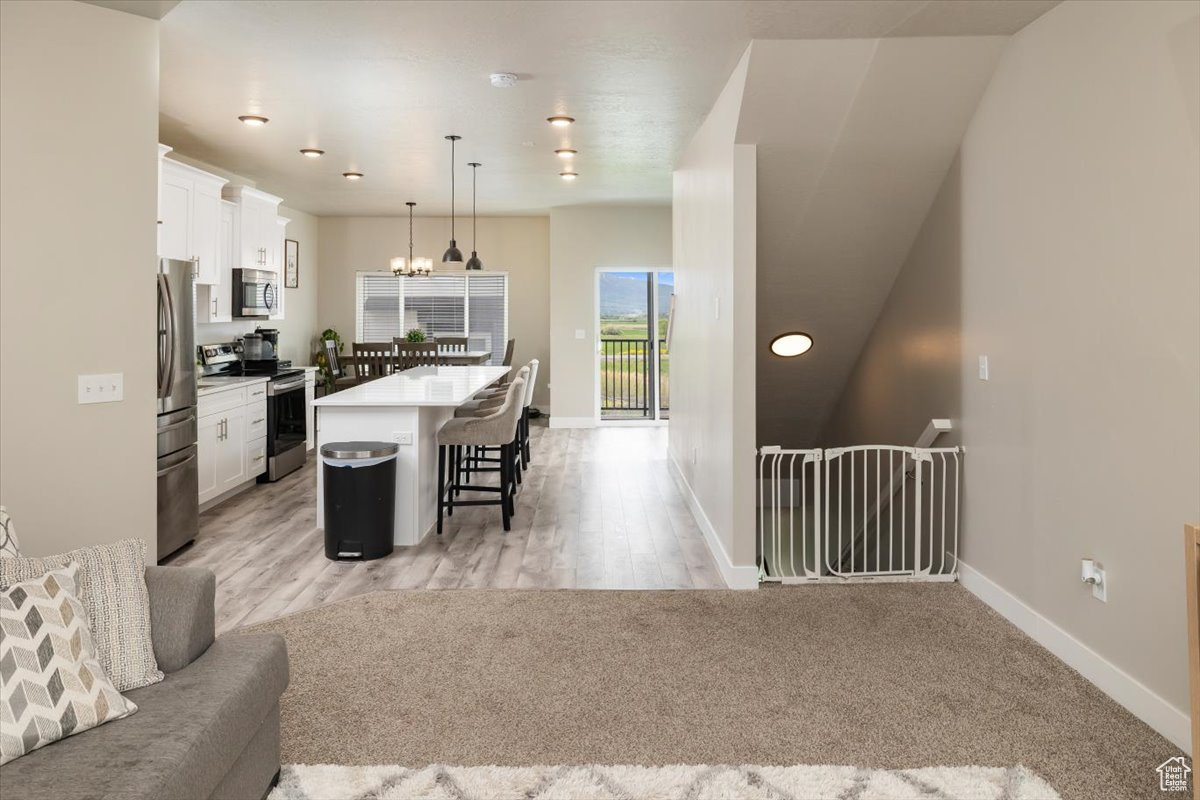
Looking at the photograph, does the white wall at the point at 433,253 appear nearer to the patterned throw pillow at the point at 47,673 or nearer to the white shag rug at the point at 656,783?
the white shag rug at the point at 656,783

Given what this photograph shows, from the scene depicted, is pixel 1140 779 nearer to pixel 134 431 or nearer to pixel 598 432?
pixel 134 431

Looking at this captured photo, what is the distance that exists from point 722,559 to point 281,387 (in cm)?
427

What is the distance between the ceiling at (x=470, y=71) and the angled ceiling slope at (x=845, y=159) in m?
0.16

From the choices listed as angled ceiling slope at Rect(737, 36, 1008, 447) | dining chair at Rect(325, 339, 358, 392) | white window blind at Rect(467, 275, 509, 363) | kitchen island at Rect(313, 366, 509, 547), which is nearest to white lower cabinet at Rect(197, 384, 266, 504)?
kitchen island at Rect(313, 366, 509, 547)

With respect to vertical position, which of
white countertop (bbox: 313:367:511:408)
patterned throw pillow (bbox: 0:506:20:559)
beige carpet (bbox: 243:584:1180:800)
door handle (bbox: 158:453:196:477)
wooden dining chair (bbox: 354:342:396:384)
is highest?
wooden dining chair (bbox: 354:342:396:384)

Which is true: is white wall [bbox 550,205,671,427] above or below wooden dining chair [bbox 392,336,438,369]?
above

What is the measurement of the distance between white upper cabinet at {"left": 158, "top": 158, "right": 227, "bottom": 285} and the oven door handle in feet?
3.00

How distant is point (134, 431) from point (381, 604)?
1.29m

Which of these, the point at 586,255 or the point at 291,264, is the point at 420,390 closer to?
the point at 586,255

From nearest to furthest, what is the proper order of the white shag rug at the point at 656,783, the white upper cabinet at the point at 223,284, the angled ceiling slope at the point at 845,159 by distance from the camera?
the white shag rug at the point at 656,783 → the angled ceiling slope at the point at 845,159 → the white upper cabinet at the point at 223,284

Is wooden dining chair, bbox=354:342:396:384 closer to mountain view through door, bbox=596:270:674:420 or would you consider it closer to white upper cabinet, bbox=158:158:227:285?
white upper cabinet, bbox=158:158:227:285

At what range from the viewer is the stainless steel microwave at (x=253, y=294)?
Result: 719 centimetres

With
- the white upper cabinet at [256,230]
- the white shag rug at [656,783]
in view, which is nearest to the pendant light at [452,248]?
the white upper cabinet at [256,230]

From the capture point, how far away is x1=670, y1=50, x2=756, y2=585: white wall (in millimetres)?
4180
